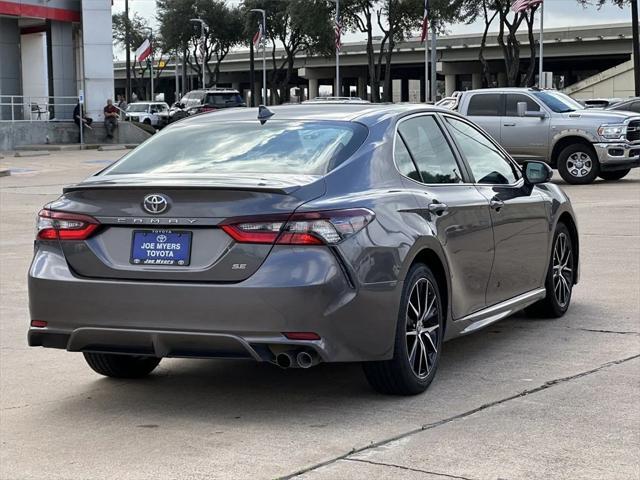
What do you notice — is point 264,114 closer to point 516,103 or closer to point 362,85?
point 516,103

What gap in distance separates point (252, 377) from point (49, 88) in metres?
41.3

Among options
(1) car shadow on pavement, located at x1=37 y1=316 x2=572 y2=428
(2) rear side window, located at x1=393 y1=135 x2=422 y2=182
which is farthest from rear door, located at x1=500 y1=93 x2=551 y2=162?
(2) rear side window, located at x1=393 y1=135 x2=422 y2=182

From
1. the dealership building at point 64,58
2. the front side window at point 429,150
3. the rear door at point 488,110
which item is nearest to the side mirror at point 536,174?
the front side window at point 429,150

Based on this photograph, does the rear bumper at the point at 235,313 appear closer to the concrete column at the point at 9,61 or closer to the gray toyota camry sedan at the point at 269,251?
the gray toyota camry sedan at the point at 269,251

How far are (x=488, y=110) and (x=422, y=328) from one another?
1786 cm

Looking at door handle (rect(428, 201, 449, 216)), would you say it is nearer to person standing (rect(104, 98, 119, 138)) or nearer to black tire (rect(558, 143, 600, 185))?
black tire (rect(558, 143, 600, 185))

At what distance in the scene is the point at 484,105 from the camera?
23484mm

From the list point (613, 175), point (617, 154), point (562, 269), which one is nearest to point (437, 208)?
point (562, 269)

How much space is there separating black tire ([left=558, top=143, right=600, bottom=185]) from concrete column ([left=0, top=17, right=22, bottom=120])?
2558cm

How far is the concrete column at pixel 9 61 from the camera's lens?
4219 centimetres

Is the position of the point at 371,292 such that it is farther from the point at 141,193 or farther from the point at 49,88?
the point at 49,88

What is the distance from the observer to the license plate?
5.48m

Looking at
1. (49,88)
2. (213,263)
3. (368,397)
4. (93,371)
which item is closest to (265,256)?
(213,263)

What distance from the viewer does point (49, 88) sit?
4578cm
